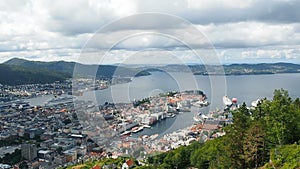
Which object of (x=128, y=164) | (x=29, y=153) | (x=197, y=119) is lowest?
(x=29, y=153)

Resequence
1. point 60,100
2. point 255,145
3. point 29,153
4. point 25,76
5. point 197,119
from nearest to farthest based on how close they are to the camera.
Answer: point 255,145 < point 197,119 < point 29,153 < point 60,100 < point 25,76

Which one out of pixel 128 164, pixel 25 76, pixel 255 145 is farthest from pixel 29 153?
pixel 25 76

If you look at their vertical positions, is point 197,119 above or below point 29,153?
above

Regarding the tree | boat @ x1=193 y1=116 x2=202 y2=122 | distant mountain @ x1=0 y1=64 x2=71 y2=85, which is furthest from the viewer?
distant mountain @ x1=0 y1=64 x2=71 y2=85

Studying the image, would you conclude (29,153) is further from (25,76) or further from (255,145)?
(25,76)

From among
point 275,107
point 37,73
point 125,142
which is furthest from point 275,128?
point 37,73

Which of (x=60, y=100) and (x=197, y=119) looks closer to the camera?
(x=197, y=119)

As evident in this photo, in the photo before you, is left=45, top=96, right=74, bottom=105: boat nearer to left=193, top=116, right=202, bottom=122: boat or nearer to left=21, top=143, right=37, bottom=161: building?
left=21, top=143, right=37, bottom=161: building

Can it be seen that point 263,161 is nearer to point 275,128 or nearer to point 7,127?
point 275,128

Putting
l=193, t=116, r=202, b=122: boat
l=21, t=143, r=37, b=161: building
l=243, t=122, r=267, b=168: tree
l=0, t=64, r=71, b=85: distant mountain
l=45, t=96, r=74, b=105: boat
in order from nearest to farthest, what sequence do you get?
l=243, t=122, r=267, b=168: tree
l=193, t=116, r=202, b=122: boat
l=21, t=143, r=37, b=161: building
l=45, t=96, r=74, b=105: boat
l=0, t=64, r=71, b=85: distant mountain

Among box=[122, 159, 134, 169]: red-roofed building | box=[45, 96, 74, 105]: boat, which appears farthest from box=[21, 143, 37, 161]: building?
box=[45, 96, 74, 105]: boat

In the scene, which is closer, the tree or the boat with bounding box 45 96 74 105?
Result: the tree

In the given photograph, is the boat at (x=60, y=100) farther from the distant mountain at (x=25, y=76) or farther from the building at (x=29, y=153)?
the building at (x=29, y=153)

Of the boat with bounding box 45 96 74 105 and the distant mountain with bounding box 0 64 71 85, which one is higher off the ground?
the distant mountain with bounding box 0 64 71 85
